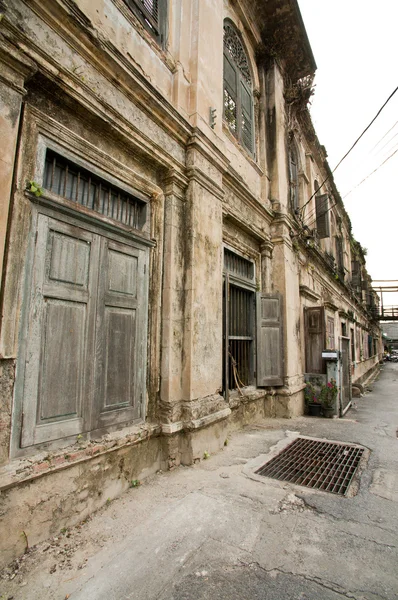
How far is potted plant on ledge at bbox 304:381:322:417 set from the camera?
7.12 meters

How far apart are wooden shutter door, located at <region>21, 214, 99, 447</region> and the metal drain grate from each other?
7.36ft

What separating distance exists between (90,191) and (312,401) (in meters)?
6.45

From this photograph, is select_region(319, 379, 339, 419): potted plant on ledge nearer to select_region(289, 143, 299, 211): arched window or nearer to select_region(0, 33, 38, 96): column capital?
select_region(289, 143, 299, 211): arched window

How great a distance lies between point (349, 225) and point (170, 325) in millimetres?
19078

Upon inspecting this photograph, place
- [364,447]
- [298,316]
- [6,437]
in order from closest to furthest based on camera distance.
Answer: [6,437] → [364,447] → [298,316]

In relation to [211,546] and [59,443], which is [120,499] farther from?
[211,546]

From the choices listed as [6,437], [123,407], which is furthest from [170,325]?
[6,437]

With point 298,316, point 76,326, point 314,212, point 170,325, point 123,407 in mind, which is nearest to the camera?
→ point 76,326

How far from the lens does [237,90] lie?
6.55 metres

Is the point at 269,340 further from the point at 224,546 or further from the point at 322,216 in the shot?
the point at 322,216

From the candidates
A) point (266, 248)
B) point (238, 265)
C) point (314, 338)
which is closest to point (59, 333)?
point (238, 265)

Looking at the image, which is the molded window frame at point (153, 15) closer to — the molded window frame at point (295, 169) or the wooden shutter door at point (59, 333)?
the wooden shutter door at point (59, 333)

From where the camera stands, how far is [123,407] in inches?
130

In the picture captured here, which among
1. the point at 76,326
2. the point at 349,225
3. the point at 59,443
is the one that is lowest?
the point at 59,443
